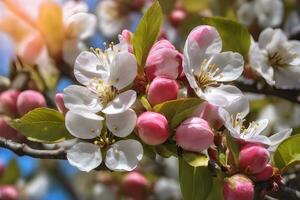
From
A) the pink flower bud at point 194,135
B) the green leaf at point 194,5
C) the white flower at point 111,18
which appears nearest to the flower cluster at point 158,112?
the pink flower bud at point 194,135

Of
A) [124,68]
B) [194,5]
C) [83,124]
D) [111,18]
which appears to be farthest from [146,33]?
[111,18]

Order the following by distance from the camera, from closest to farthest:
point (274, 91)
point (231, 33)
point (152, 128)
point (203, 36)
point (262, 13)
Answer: point (152, 128)
point (203, 36)
point (231, 33)
point (274, 91)
point (262, 13)

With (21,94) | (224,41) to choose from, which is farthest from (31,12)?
(224,41)

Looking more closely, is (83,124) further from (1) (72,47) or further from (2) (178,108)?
(1) (72,47)

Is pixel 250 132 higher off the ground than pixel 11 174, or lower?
higher

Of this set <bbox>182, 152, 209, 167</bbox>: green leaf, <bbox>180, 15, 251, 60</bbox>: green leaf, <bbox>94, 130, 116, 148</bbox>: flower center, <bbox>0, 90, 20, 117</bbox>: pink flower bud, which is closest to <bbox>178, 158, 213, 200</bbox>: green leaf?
<bbox>182, 152, 209, 167</bbox>: green leaf

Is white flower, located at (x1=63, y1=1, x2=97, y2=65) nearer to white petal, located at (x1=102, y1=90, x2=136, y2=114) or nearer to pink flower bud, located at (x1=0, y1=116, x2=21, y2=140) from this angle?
pink flower bud, located at (x1=0, y1=116, x2=21, y2=140)

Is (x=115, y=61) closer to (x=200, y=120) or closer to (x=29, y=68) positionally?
(x=200, y=120)

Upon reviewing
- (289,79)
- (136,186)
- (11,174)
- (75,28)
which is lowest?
(136,186)
